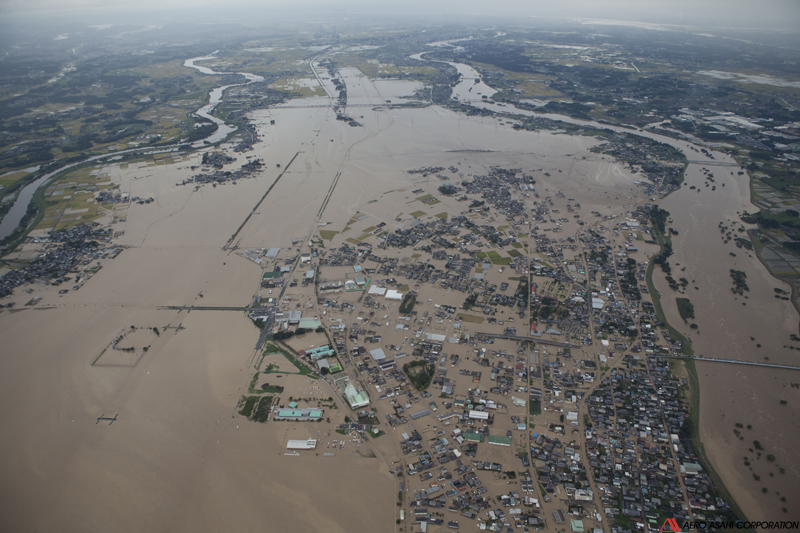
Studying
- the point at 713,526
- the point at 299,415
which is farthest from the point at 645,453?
the point at 299,415

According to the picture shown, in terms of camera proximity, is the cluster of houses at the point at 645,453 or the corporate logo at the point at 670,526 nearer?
the corporate logo at the point at 670,526


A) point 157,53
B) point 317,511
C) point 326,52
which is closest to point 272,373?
point 317,511

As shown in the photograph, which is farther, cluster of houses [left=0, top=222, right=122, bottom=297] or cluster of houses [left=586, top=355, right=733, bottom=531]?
cluster of houses [left=0, top=222, right=122, bottom=297]

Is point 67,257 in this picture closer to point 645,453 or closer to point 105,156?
point 105,156

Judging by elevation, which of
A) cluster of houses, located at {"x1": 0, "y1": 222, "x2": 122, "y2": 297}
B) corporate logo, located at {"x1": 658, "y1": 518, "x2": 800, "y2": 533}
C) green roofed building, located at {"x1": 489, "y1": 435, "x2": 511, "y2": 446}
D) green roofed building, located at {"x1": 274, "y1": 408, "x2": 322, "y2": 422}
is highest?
cluster of houses, located at {"x1": 0, "y1": 222, "x2": 122, "y2": 297}

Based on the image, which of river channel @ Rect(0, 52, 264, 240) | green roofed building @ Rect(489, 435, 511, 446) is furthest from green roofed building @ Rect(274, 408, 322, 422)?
river channel @ Rect(0, 52, 264, 240)

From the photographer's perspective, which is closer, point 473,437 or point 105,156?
point 473,437

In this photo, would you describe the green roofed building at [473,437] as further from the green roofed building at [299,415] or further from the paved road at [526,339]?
the green roofed building at [299,415]

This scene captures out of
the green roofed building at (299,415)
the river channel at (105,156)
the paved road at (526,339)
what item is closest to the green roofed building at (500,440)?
the paved road at (526,339)

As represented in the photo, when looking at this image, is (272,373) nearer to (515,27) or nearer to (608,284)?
(608,284)

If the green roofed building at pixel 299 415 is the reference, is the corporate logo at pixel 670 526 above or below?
below

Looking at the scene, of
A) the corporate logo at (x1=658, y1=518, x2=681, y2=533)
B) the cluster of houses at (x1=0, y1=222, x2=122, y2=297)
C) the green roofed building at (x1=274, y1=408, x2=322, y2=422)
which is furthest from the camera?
the cluster of houses at (x1=0, y1=222, x2=122, y2=297)

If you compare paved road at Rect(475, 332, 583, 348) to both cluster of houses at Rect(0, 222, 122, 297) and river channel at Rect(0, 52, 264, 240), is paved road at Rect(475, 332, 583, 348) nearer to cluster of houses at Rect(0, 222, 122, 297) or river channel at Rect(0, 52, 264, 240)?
cluster of houses at Rect(0, 222, 122, 297)
